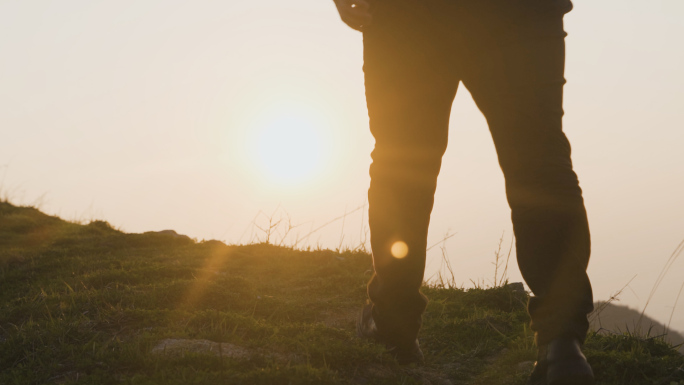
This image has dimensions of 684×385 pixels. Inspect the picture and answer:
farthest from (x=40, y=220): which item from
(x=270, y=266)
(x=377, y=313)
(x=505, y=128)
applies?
(x=505, y=128)

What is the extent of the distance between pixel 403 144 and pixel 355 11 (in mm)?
573

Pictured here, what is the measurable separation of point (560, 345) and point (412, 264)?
703 millimetres

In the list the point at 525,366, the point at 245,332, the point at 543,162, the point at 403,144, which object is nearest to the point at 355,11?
the point at 403,144

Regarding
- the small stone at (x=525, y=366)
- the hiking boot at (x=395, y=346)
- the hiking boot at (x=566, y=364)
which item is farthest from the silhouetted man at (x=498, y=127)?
the small stone at (x=525, y=366)

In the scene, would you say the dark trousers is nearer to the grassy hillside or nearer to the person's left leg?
the person's left leg

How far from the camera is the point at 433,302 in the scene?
4066 millimetres

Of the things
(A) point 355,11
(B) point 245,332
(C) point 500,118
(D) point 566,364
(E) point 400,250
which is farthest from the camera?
(B) point 245,332

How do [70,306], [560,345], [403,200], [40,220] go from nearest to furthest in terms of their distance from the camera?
[560,345], [403,200], [70,306], [40,220]

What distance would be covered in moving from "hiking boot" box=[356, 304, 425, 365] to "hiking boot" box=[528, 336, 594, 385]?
0.74 m

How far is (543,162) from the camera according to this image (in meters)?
2.06

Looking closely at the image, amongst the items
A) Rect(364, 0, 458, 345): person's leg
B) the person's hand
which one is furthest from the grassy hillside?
the person's hand

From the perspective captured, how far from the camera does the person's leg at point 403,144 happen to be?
2.39 meters

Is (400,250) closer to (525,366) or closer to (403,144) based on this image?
(403,144)

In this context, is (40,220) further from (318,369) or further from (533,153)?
(533,153)
